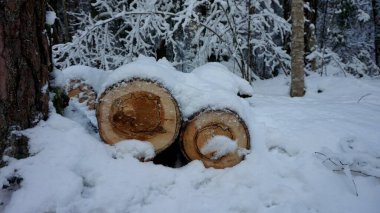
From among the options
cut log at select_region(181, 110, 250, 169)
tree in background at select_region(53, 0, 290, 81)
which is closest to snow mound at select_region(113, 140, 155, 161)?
cut log at select_region(181, 110, 250, 169)

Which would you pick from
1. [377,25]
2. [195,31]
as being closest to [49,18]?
[195,31]

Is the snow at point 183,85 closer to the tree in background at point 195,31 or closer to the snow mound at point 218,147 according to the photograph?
the snow mound at point 218,147

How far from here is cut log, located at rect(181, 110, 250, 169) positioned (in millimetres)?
2654

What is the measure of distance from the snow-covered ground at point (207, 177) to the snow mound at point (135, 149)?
3cm

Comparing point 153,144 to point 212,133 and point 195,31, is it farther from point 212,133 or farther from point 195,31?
point 195,31

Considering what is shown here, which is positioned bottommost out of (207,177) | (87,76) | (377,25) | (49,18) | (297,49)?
(207,177)

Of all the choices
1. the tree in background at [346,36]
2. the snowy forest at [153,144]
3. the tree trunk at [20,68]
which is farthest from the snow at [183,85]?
the tree in background at [346,36]

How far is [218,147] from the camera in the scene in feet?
8.70

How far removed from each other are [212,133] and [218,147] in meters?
0.12

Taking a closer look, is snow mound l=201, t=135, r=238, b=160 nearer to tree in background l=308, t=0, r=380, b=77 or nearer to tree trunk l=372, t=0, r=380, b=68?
tree in background l=308, t=0, r=380, b=77

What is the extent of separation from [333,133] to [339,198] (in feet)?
2.64

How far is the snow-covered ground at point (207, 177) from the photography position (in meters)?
2.12

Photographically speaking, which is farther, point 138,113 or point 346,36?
point 346,36

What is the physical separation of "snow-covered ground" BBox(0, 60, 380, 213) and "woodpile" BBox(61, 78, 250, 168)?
104mm
